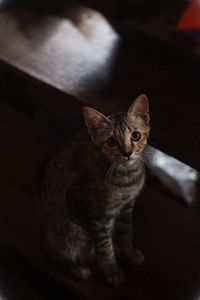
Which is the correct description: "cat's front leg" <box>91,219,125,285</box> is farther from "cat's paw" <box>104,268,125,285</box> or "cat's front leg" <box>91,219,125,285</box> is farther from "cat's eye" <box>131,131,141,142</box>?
"cat's eye" <box>131,131,141,142</box>

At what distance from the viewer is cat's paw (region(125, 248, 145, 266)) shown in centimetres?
118

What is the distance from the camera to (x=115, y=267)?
115 centimetres

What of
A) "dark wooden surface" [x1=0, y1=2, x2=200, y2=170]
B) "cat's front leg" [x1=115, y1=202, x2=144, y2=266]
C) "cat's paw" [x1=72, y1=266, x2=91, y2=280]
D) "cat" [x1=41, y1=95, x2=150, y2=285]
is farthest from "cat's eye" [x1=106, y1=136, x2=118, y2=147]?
"cat's paw" [x1=72, y1=266, x2=91, y2=280]

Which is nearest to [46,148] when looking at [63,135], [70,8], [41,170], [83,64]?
[63,135]

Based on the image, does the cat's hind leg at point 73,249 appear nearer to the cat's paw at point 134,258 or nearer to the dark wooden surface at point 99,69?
the cat's paw at point 134,258

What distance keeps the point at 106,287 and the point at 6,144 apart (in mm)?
526

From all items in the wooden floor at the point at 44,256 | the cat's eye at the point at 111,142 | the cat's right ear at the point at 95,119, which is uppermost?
the cat's right ear at the point at 95,119

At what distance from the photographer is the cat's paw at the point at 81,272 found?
45.8 inches

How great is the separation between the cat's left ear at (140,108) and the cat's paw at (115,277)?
0.38 meters

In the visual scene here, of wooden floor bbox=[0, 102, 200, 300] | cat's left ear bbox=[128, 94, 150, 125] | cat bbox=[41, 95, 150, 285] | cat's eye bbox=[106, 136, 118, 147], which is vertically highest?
cat's left ear bbox=[128, 94, 150, 125]

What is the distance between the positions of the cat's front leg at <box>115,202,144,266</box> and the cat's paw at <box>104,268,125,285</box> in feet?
0.16

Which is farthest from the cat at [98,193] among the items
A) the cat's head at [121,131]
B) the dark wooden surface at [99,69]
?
the dark wooden surface at [99,69]

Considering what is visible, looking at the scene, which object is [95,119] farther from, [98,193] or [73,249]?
[73,249]

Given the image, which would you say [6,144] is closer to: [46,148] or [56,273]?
[46,148]
